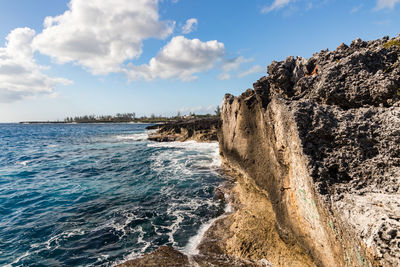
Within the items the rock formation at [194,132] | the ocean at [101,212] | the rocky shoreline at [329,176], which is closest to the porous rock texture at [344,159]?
the rocky shoreline at [329,176]

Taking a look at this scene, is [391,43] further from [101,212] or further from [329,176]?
[101,212]

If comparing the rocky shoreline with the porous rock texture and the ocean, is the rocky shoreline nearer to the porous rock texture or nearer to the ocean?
the porous rock texture

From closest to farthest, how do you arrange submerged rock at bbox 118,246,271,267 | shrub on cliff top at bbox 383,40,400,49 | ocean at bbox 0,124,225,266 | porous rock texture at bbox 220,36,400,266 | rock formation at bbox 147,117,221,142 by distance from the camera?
porous rock texture at bbox 220,36,400,266, shrub on cliff top at bbox 383,40,400,49, submerged rock at bbox 118,246,271,267, ocean at bbox 0,124,225,266, rock formation at bbox 147,117,221,142

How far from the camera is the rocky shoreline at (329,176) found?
3861mm

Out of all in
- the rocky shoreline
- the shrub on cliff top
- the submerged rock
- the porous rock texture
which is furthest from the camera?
the submerged rock

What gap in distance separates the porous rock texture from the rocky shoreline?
0.02 metres

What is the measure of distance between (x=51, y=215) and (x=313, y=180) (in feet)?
46.6

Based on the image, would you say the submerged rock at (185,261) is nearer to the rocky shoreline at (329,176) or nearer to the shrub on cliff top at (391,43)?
the rocky shoreline at (329,176)

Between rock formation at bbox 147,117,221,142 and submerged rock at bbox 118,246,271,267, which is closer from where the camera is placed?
submerged rock at bbox 118,246,271,267

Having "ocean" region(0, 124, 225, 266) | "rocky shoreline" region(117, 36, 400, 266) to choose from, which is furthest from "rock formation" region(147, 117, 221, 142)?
"rocky shoreline" region(117, 36, 400, 266)

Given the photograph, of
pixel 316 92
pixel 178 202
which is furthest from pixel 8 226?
pixel 316 92

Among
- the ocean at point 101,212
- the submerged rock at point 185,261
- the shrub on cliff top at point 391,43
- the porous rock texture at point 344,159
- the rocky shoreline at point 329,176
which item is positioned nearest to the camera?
the porous rock texture at point 344,159

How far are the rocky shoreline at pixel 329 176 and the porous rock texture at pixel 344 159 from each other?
0.07ft

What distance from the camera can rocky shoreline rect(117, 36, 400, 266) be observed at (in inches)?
152
